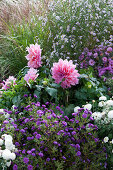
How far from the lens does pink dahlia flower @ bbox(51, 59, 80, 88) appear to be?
101 inches

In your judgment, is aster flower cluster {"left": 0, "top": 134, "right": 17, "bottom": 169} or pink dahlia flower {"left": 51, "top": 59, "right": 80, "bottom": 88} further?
pink dahlia flower {"left": 51, "top": 59, "right": 80, "bottom": 88}

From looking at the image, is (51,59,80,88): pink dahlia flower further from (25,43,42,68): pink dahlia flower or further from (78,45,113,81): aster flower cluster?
(78,45,113,81): aster flower cluster

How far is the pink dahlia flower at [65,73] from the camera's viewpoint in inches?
101

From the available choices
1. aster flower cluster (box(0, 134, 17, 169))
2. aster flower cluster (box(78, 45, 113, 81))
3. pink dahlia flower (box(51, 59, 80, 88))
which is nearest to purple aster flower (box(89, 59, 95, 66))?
aster flower cluster (box(78, 45, 113, 81))

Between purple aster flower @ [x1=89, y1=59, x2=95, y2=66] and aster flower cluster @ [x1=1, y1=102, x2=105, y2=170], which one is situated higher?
purple aster flower @ [x1=89, y1=59, x2=95, y2=66]

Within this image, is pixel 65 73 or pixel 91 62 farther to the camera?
pixel 91 62

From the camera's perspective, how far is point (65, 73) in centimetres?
258

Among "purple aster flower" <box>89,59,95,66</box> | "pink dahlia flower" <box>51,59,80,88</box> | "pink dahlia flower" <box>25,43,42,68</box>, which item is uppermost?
"purple aster flower" <box>89,59,95,66</box>

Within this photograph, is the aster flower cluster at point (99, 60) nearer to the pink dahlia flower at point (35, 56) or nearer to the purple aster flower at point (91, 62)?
the purple aster flower at point (91, 62)

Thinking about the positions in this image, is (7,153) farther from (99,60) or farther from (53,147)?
(99,60)

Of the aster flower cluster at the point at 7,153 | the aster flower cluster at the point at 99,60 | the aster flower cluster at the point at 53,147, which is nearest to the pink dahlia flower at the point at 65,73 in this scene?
the aster flower cluster at the point at 53,147

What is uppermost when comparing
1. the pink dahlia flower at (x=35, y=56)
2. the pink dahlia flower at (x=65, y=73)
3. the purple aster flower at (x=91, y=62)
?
the purple aster flower at (x=91, y=62)

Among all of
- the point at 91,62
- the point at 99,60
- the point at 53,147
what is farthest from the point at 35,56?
the point at 53,147

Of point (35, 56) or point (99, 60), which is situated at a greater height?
point (99, 60)
